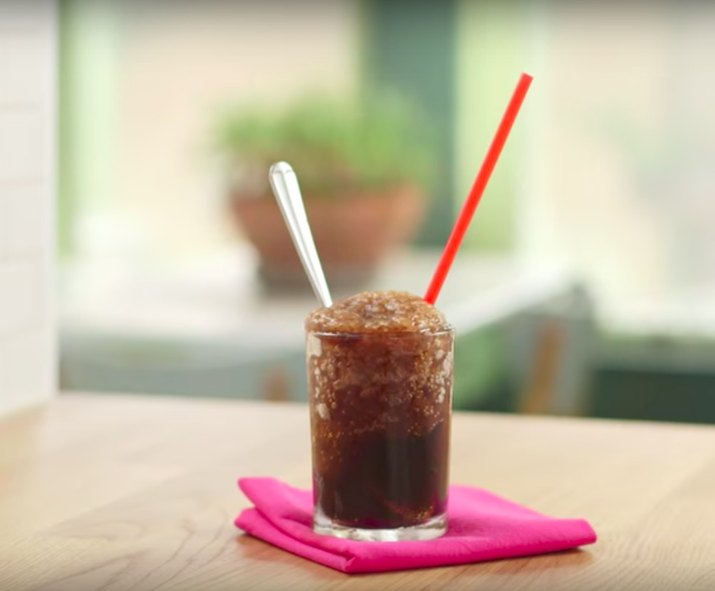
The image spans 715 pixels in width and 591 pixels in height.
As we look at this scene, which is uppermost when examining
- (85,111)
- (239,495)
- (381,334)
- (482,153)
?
(85,111)

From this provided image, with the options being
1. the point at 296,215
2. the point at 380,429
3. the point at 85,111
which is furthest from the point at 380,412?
the point at 85,111

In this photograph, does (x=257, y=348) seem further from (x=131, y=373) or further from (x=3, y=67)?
(x=3, y=67)

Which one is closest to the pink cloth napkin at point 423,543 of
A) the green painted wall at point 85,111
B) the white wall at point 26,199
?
the white wall at point 26,199

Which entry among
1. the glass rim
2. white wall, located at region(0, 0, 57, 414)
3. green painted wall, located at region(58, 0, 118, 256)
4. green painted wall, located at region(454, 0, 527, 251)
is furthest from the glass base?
green painted wall, located at region(58, 0, 118, 256)

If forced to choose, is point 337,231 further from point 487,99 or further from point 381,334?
point 381,334

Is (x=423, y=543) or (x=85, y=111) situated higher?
(x=85, y=111)

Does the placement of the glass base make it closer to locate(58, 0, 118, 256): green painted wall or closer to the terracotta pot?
the terracotta pot

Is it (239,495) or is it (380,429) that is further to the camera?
(239,495)
